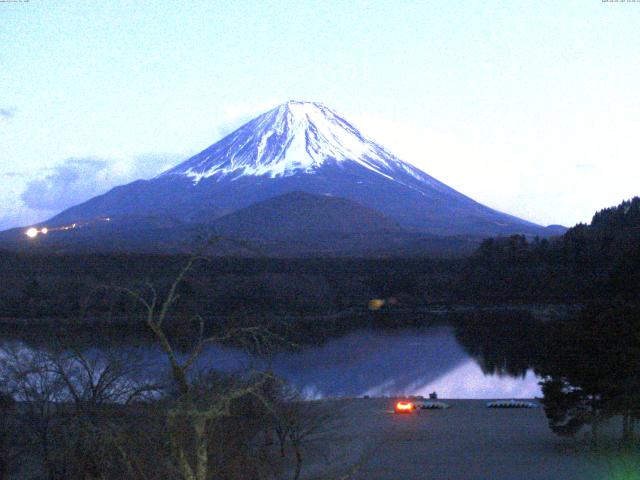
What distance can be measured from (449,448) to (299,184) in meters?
65.7

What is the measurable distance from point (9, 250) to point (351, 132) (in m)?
53.4

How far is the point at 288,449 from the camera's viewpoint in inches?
418

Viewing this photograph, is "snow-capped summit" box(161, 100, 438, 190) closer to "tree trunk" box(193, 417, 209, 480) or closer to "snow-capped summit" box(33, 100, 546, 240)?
"snow-capped summit" box(33, 100, 546, 240)

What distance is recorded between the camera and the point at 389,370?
71.6 ft

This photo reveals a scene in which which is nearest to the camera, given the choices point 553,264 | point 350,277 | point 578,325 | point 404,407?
point 578,325

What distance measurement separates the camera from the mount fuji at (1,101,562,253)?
6988 cm

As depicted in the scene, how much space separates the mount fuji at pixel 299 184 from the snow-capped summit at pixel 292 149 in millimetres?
95

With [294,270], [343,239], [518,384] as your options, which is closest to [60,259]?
[294,270]

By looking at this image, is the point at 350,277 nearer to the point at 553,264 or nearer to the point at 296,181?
the point at 553,264

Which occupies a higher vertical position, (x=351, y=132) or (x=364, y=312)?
(x=351, y=132)

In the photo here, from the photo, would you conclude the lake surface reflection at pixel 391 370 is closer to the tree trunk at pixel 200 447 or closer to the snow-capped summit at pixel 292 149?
the tree trunk at pixel 200 447

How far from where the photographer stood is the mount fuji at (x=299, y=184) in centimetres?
6988

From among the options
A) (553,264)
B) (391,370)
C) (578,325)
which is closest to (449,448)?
(578,325)

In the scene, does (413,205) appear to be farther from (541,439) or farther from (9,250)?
(541,439)
